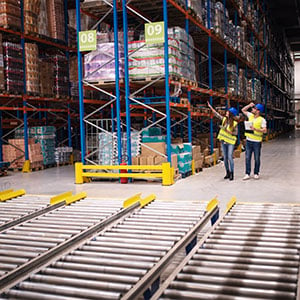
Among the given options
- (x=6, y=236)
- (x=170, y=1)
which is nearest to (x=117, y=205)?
(x=6, y=236)

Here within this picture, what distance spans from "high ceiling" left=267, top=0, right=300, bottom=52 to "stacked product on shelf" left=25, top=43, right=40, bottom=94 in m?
18.3

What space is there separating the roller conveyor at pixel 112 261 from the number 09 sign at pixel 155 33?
4.91 m

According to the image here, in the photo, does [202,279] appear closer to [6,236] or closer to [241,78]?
[6,236]

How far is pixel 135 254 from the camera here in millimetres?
3250

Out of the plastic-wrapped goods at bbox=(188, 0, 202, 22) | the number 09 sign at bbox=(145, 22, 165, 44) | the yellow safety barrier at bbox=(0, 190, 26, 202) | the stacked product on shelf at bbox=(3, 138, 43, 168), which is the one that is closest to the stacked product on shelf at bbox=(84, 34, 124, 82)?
the number 09 sign at bbox=(145, 22, 165, 44)

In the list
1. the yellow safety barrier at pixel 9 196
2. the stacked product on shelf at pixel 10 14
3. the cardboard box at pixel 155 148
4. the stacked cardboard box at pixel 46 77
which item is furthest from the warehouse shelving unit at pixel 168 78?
the yellow safety barrier at pixel 9 196

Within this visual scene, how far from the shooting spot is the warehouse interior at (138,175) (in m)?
2.81

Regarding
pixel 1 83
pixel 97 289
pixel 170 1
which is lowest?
pixel 97 289

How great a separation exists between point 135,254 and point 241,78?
48.6 ft

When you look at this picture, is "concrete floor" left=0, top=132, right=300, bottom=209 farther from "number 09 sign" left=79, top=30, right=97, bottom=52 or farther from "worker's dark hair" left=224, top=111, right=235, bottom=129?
"number 09 sign" left=79, top=30, right=97, bottom=52

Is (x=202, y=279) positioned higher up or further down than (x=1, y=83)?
further down

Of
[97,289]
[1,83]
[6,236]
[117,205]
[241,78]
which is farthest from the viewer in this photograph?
[241,78]

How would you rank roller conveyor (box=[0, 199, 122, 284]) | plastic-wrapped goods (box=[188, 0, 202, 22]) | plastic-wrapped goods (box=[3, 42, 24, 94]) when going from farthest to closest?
plastic-wrapped goods (box=[3, 42, 24, 94]) → plastic-wrapped goods (box=[188, 0, 202, 22]) → roller conveyor (box=[0, 199, 122, 284])

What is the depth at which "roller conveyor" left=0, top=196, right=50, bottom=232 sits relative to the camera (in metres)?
4.39
